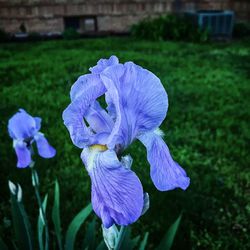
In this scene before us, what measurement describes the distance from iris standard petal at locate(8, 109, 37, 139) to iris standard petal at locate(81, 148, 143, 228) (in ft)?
3.49

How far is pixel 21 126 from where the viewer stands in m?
1.78

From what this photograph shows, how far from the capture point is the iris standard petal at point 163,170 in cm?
81

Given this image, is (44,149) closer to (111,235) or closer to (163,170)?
(111,235)

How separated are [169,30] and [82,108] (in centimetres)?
747

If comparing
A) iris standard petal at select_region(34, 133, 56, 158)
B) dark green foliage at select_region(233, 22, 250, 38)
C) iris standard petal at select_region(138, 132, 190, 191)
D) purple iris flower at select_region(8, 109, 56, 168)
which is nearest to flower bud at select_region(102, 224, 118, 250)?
iris standard petal at select_region(138, 132, 190, 191)

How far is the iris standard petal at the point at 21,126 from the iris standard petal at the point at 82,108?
0.98 metres

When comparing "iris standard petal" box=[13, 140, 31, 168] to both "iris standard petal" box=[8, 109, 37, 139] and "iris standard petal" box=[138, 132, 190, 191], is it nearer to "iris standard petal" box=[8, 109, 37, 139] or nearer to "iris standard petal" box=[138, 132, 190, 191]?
"iris standard petal" box=[8, 109, 37, 139]

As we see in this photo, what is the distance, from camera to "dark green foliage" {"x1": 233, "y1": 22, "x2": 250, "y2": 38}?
28.6 ft

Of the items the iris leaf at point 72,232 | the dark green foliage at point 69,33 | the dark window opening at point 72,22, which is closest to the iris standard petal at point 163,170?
the iris leaf at point 72,232

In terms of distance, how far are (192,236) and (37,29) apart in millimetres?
7169

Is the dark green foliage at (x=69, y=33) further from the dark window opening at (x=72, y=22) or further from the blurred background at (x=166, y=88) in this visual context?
the dark window opening at (x=72, y=22)

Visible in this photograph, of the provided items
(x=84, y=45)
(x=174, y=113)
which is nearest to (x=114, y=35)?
(x=84, y=45)

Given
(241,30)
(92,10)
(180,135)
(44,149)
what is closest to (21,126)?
(44,149)

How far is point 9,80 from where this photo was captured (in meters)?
5.17
